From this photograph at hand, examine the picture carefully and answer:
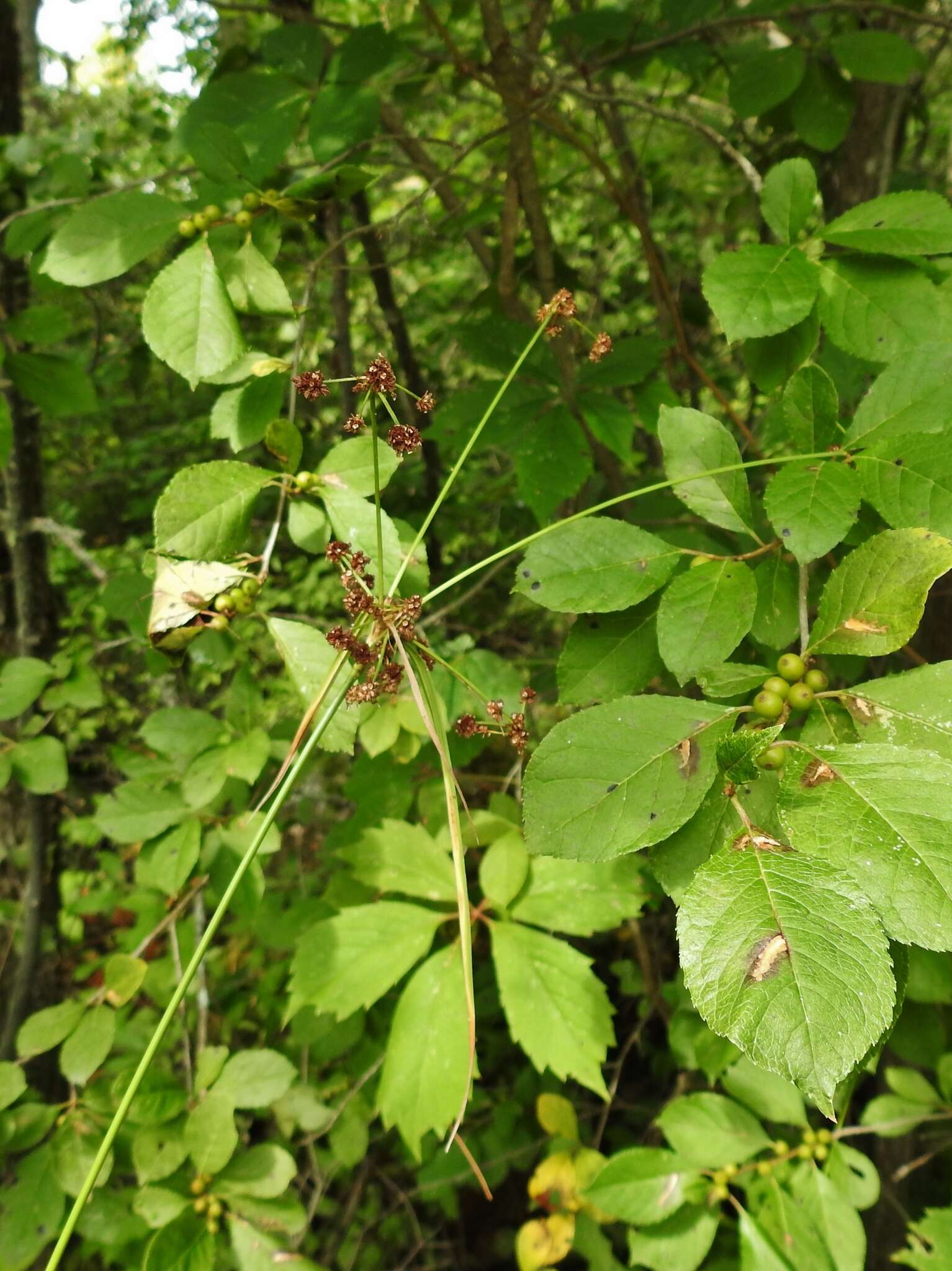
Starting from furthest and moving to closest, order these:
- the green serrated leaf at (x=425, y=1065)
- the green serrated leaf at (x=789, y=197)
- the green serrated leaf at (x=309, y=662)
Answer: the green serrated leaf at (x=425, y=1065) → the green serrated leaf at (x=789, y=197) → the green serrated leaf at (x=309, y=662)

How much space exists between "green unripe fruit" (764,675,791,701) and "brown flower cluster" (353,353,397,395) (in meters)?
0.47

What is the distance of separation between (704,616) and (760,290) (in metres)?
0.44

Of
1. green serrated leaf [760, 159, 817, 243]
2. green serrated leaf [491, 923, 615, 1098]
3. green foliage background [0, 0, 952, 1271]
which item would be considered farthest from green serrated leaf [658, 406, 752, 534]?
green serrated leaf [491, 923, 615, 1098]

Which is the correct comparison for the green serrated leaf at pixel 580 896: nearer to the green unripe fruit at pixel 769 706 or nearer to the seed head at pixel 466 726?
the seed head at pixel 466 726

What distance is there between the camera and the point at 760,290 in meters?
0.97

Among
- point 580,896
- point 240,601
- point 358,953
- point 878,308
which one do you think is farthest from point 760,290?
point 358,953

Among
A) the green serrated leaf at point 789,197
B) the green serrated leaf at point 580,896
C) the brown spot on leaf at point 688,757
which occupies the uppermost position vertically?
the green serrated leaf at point 789,197

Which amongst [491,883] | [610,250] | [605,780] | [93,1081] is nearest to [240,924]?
[93,1081]

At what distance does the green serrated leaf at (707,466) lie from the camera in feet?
3.03

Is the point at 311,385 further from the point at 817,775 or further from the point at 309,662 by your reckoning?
the point at 817,775

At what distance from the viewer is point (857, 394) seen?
5.32ft

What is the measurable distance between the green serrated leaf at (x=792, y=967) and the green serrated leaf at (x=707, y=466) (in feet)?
1.50

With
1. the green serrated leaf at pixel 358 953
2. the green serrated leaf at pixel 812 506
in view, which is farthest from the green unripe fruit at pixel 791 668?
the green serrated leaf at pixel 358 953

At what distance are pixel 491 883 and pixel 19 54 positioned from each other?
7.92ft
